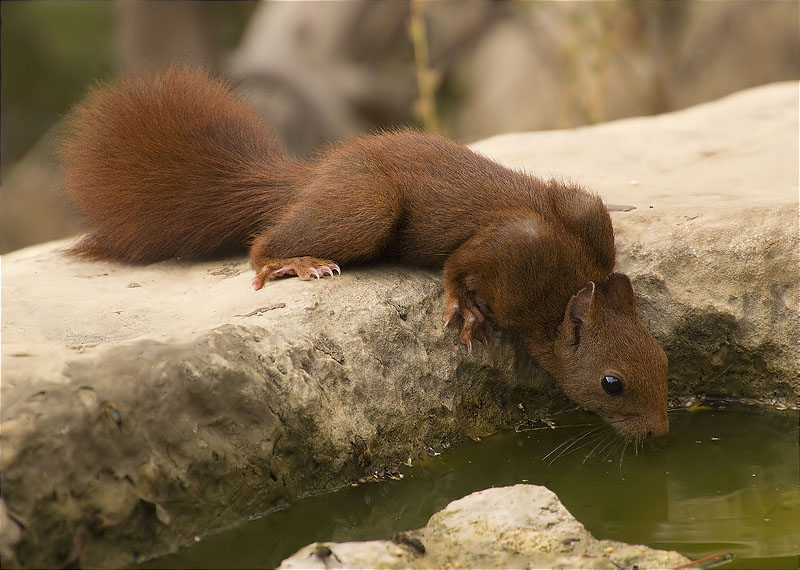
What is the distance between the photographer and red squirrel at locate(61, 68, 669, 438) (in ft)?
14.4

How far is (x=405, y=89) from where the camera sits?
12805mm

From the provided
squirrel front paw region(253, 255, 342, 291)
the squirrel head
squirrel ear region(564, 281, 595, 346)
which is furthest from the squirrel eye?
squirrel front paw region(253, 255, 342, 291)

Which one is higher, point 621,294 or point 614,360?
point 621,294

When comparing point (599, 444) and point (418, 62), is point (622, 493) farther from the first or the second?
point (418, 62)

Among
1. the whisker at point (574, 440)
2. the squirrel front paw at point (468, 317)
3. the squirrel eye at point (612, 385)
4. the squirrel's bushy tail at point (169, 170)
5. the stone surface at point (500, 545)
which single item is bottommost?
the whisker at point (574, 440)

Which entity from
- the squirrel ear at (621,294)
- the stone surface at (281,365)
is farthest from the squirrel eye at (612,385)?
the stone surface at (281,365)

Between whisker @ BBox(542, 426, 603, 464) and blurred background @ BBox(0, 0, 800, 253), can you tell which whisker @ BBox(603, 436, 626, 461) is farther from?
blurred background @ BBox(0, 0, 800, 253)

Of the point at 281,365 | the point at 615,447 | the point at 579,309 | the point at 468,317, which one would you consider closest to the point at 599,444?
the point at 615,447

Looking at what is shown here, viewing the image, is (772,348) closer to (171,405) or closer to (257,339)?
(257,339)

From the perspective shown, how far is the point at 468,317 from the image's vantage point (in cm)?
454

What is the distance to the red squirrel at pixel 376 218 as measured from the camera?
4.40 metres

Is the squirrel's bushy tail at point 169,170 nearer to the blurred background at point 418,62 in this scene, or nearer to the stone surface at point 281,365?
the stone surface at point 281,365

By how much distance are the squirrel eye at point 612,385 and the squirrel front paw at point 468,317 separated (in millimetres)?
596

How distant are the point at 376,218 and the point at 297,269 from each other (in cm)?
44
